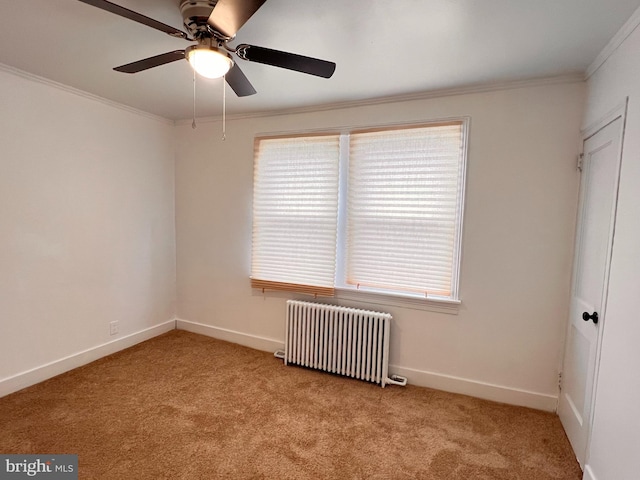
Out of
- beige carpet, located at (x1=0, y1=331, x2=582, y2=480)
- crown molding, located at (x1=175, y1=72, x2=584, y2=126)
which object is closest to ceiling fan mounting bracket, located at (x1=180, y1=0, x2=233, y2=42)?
crown molding, located at (x1=175, y1=72, x2=584, y2=126)

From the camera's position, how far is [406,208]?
9.06ft

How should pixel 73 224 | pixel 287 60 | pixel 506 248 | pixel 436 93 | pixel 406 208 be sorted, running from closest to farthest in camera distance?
pixel 287 60
pixel 506 248
pixel 436 93
pixel 406 208
pixel 73 224

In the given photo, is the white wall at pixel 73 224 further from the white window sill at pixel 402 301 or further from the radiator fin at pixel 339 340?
the white window sill at pixel 402 301

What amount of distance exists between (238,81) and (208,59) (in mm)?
370

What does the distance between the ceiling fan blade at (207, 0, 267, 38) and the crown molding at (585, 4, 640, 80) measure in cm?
181

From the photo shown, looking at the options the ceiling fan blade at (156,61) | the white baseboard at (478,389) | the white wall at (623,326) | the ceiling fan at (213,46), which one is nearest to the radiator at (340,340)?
the white baseboard at (478,389)

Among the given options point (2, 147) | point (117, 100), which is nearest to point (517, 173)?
point (117, 100)

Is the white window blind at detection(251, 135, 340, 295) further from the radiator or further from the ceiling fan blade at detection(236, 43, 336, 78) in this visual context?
the ceiling fan blade at detection(236, 43, 336, 78)

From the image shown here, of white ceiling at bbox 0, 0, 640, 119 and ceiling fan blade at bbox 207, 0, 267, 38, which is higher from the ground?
white ceiling at bbox 0, 0, 640, 119

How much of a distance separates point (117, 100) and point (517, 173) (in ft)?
11.9

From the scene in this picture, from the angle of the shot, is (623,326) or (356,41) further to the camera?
(356,41)

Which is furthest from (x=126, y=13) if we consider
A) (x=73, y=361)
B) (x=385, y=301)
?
(x=73, y=361)

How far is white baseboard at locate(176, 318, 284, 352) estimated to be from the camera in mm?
3404

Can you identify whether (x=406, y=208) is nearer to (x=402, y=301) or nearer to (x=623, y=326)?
(x=402, y=301)
